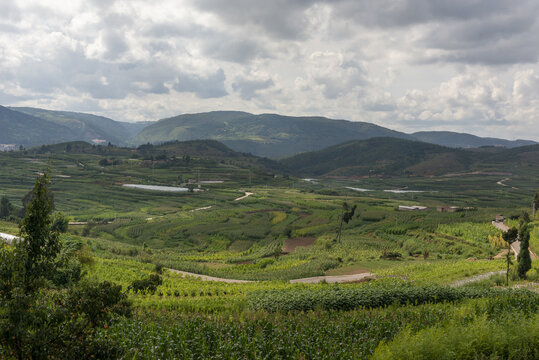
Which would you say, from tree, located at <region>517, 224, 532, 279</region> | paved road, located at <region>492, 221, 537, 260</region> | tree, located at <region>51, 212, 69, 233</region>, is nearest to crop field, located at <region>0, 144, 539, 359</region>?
tree, located at <region>517, 224, 532, 279</region>

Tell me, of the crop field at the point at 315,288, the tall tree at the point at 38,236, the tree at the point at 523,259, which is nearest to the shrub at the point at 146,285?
the crop field at the point at 315,288

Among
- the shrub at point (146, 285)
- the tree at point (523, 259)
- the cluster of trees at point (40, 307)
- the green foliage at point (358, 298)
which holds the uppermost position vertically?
the cluster of trees at point (40, 307)

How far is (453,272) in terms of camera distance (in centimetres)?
4009

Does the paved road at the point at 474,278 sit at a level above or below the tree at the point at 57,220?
below

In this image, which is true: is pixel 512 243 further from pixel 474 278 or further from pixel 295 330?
pixel 295 330

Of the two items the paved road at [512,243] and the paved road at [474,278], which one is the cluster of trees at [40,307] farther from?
the paved road at [512,243]

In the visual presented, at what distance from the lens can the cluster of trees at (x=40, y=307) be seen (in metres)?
9.95

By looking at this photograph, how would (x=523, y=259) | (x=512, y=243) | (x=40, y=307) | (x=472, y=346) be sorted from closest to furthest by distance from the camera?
(x=40, y=307), (x=472, y=346), (x=523, y=259), (x=512, y=243)

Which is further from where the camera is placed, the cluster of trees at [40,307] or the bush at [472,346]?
the bush at [472,346]

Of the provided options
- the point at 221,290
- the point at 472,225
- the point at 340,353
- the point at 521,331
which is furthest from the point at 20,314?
the point at 472,225

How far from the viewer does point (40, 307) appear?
10453 millimetres

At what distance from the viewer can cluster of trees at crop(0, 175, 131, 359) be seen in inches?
392

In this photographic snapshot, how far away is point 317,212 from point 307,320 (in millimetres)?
107649

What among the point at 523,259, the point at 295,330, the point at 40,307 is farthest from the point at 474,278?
the point at 40,307
